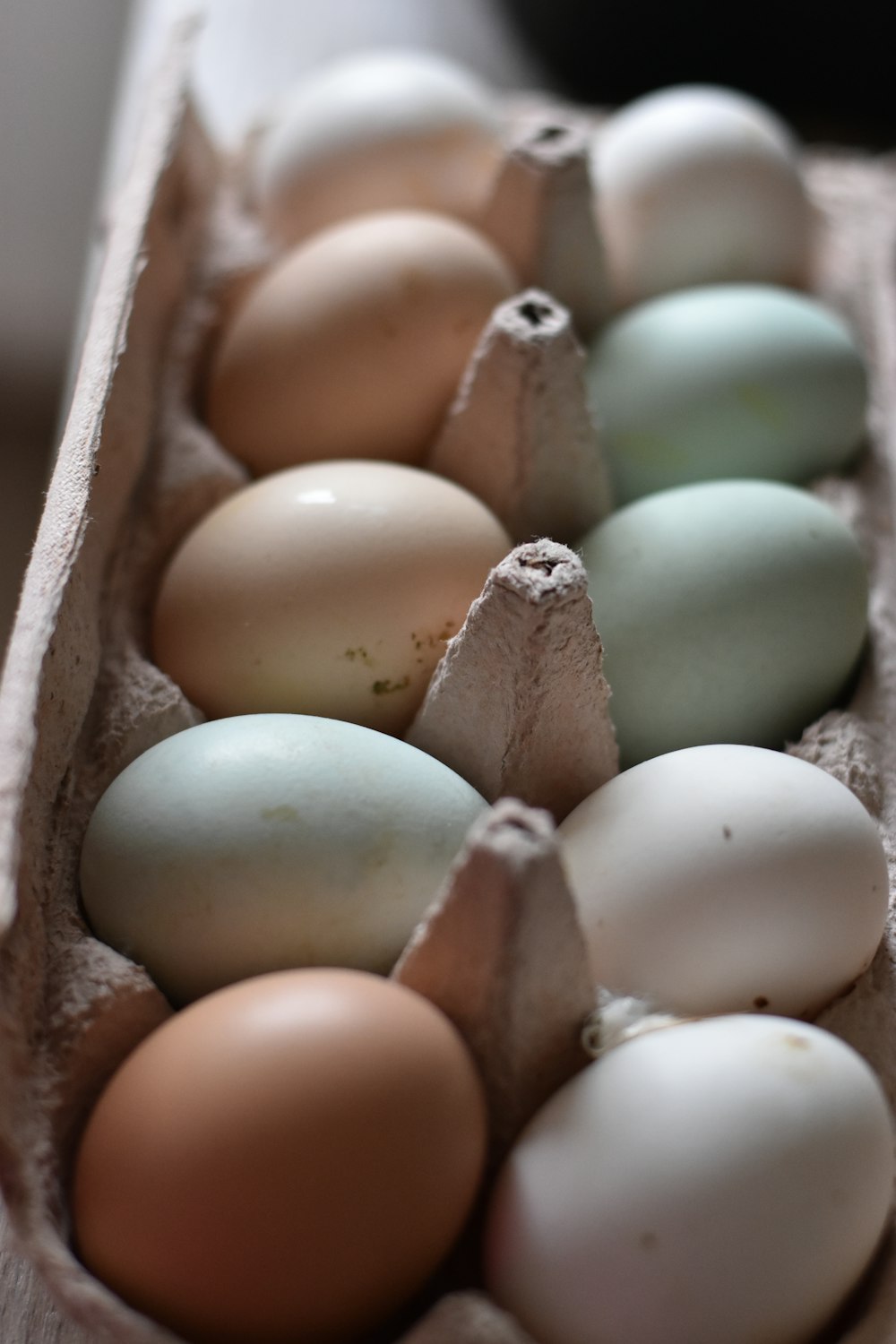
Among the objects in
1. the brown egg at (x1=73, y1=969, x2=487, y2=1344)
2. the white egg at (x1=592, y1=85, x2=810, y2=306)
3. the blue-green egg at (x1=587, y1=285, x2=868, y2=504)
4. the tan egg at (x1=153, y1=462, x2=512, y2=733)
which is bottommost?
the brown egg at (x1=73, y1=969, x2=487, y2=1344)

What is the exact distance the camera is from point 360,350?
2.87ft

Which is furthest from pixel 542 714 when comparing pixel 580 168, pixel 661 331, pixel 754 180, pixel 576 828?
pixel 754 180

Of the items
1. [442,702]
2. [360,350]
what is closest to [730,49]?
[360,350]

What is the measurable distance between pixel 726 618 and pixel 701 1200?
1.18 feet

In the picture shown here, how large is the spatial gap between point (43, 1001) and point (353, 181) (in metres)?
0.74

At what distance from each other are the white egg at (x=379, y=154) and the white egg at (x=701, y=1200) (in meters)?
0.77

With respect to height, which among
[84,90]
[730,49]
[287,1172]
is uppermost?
[730,49]

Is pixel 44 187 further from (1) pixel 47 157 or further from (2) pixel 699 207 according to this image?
(2) pixel 699 207

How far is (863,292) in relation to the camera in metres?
1.18

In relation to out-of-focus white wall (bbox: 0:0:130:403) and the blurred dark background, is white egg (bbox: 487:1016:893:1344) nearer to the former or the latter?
out-of-focus white wall (bbox: 0:0:130:403)

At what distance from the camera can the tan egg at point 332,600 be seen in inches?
29.4

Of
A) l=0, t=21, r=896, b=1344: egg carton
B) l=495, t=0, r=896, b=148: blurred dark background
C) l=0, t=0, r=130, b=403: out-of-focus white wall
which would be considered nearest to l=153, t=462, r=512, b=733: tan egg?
l=0, t=21, r=896, b=1344: egg carton

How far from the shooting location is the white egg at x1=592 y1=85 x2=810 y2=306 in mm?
1070

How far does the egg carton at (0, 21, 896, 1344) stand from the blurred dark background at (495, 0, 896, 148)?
77 cm
